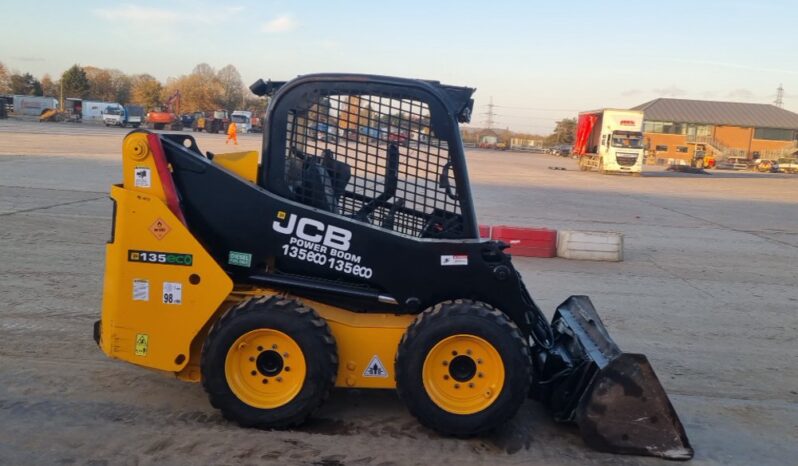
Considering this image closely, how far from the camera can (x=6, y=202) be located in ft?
45.9

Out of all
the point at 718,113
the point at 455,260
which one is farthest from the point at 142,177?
the point at 718,113

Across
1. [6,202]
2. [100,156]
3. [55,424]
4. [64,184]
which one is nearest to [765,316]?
[55,424]

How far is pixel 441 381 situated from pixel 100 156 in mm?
27629

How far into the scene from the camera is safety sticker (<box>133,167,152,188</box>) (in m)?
4.47

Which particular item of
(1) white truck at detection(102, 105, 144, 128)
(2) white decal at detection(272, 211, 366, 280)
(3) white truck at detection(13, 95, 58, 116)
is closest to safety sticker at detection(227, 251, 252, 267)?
(2) white decal at detection(272, 211, 366, 280)

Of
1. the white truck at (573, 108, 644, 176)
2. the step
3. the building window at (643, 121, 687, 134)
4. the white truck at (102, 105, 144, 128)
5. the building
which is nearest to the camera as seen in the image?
the step

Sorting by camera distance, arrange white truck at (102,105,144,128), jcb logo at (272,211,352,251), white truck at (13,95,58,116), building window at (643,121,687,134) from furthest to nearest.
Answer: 1. building window at (643,121,687,134)
2. white truck at (13,95,58,116)
3. white truck at (102,105,144,128)
4. jcb logo at (272,211,352,251)

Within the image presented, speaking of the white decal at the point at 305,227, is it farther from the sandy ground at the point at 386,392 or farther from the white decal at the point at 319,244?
the sandy ground at the point at 386,392

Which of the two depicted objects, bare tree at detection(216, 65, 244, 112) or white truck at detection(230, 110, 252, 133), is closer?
white truck at detection(230, 110, 252, 133)

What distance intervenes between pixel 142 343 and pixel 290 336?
96 centimetres

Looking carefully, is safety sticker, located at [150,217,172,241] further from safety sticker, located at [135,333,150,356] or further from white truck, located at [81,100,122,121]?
white truck, located at [81,100,122,121]

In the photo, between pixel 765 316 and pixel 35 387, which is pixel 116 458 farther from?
pixel 765 316

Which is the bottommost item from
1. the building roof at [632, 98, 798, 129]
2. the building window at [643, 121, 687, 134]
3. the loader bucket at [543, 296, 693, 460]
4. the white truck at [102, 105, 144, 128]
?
the loader bucket at [543, 296, 693, 460]

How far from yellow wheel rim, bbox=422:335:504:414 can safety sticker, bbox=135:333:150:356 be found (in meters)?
1.76
